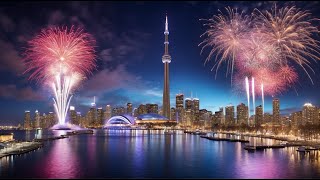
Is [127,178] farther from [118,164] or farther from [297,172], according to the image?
[297,172]

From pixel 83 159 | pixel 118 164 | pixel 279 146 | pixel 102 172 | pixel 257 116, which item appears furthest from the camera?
pixel 257 116

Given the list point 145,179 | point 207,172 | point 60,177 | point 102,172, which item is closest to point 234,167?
point 207,172

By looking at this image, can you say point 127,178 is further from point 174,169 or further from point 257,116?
point 257,116

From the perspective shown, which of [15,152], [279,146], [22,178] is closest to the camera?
[22,178]

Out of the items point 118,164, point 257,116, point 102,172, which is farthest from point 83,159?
point 257,116

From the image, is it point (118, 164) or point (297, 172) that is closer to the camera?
point (297, 172)

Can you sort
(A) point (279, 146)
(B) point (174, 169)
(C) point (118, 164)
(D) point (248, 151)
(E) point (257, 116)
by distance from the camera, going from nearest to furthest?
(B) point (174, 169)
(C) point (118, 164)
(D) point (248, 151)
(A) point (279, 146)
(E) point (257, 116)

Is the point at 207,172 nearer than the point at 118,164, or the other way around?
the point at 207,172

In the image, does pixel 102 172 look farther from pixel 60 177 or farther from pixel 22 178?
pixel 22 178

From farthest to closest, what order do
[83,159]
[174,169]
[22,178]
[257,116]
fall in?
[257,116], [83,159], [174,169], [22,178]
